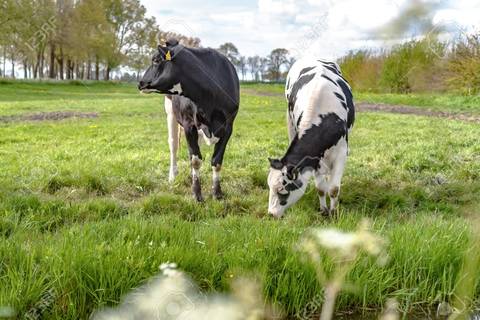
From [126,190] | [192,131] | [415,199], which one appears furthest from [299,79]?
[126,190]

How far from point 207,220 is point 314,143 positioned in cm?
152

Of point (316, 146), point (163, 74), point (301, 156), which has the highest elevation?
point (163, 74)

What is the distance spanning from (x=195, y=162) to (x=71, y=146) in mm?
5047

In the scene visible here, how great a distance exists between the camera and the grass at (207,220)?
3.17 metres

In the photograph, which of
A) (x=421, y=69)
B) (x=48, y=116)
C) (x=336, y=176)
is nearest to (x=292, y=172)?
(x=336, y=176)

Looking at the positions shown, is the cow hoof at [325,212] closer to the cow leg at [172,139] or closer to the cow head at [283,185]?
the cow head at [283,185]

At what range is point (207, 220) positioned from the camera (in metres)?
5.17

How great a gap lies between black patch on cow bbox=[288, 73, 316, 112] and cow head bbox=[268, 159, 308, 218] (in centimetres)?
157

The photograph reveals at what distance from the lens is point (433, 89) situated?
30266 millimetres

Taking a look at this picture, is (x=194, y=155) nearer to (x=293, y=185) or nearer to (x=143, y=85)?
(x=143, y=85)

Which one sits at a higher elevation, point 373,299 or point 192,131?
point 192,131

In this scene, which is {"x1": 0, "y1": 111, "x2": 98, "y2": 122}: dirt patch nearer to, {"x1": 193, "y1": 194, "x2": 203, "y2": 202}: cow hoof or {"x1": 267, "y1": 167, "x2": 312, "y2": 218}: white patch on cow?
{"x1": 193, "y1": 194, "x2": 203, "y2": 202}: cow hoof

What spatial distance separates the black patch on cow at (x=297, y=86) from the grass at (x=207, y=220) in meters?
1.28

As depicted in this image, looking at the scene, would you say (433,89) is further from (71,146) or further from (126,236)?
(126,236)
